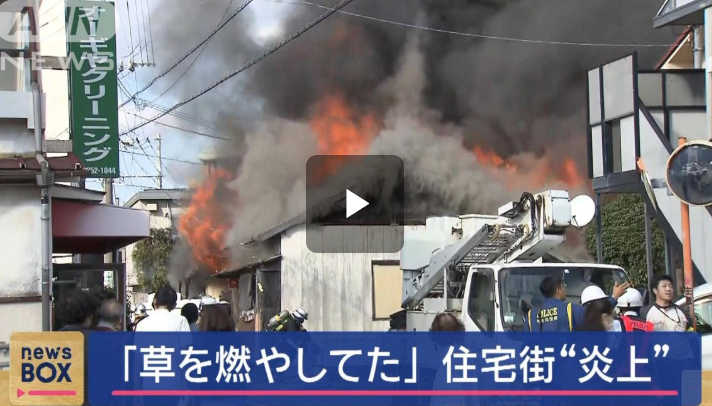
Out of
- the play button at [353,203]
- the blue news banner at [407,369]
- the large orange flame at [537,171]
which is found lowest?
the blue news banner at [407,369]

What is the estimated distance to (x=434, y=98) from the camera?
86.3 feet

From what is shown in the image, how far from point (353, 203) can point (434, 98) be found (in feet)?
15.7

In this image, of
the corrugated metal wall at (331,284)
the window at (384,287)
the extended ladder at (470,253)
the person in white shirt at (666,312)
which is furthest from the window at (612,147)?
the person in white shirt at (666,312)

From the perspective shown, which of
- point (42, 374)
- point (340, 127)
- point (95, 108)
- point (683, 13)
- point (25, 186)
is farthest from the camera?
point (340, 127)

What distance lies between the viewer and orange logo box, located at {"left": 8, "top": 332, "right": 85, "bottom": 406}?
238 inches

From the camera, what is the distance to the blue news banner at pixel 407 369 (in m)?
6.09

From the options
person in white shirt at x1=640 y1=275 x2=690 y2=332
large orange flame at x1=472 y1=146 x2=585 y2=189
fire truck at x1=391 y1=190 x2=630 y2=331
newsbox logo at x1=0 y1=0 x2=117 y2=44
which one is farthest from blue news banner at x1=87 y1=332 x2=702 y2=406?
large orange flame at x1=472 y1=146 x2=585 y2=189

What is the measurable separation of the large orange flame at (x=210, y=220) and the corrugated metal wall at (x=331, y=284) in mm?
6743

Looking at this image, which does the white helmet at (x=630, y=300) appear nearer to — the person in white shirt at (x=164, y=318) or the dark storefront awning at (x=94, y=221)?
the person in white shirt at (x=164, y=318)

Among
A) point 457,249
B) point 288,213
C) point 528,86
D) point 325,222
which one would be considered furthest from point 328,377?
point 528,86

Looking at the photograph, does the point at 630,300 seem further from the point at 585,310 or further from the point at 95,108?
the point at 95,108

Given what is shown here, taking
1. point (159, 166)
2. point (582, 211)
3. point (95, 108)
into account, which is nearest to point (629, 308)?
point (582, 211)

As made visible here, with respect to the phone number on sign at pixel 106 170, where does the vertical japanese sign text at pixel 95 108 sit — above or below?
above

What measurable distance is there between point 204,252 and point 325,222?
1151 cm
